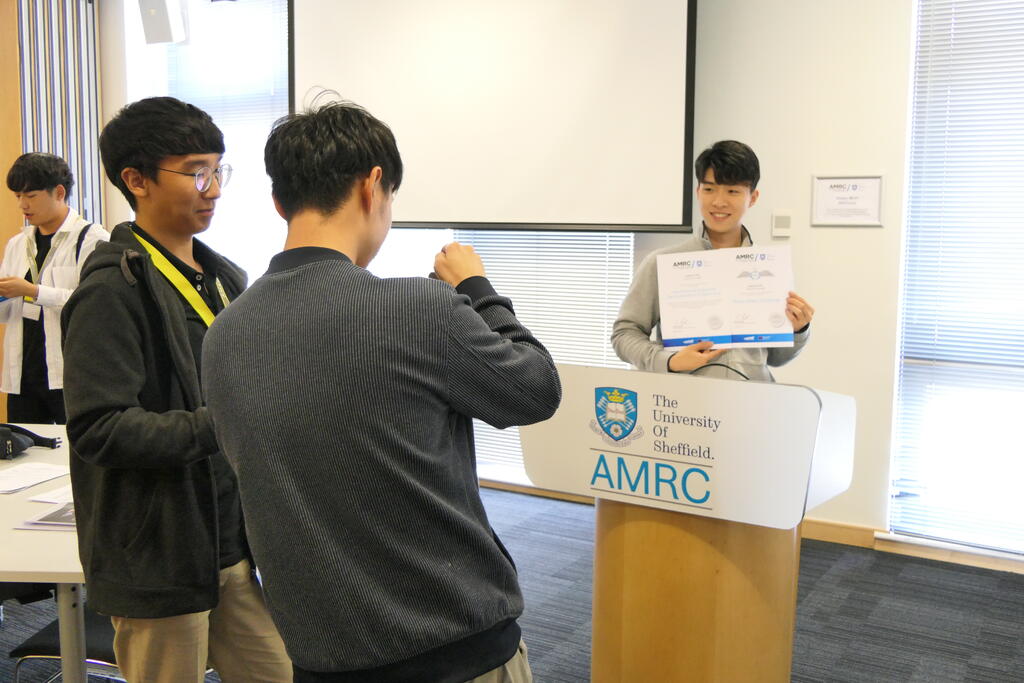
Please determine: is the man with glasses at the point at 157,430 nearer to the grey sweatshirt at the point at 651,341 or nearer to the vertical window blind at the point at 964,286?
the grey sweatshirt at the point at 651,341

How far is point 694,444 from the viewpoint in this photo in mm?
1775

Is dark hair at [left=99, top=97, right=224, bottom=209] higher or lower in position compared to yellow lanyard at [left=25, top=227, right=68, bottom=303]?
higher

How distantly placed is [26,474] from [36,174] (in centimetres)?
174

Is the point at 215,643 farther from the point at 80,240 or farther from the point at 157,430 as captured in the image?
the point at 80,240

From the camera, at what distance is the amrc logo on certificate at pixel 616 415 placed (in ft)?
6.07

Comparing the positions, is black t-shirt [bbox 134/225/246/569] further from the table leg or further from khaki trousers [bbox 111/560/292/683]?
the table leg

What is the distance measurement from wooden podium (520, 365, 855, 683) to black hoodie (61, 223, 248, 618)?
83cm

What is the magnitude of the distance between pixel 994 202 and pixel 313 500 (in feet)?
11.4

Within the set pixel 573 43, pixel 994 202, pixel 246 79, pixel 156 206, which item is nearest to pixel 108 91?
pixel 246 79

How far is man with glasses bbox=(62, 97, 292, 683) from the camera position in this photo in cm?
134

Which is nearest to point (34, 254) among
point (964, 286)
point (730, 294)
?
point (730, 294)

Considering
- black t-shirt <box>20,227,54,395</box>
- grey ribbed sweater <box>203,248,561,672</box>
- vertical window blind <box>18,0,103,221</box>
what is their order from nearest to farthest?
grey ribbed sweater <box>203,248,561,672</box>
black t-shirt <box>20,227,54,395</box>
vertical window blind <box>18,0,103,221</box>

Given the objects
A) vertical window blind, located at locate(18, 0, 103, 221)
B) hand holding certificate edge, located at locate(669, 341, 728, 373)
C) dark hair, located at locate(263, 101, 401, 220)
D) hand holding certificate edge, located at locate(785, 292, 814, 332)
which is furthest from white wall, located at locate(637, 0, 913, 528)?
vertical window blind, located at locate(18, 0, 103, 221)

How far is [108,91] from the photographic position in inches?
215
